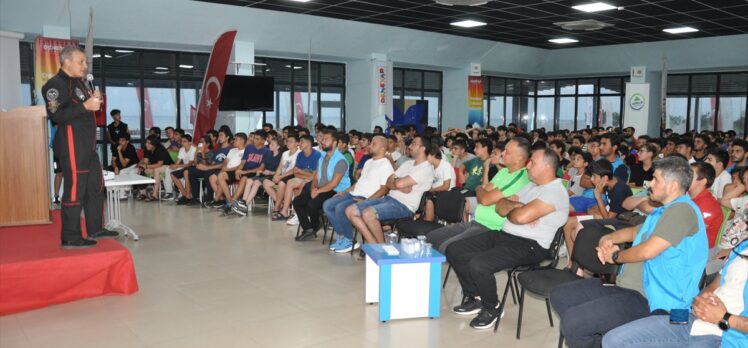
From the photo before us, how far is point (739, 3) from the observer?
399 inches

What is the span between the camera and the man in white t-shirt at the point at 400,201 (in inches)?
221

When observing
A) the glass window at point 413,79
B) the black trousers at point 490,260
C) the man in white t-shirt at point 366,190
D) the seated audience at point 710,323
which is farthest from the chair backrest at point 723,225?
the glass window at point 413,79

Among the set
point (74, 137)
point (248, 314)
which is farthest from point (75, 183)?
point (248, 314)

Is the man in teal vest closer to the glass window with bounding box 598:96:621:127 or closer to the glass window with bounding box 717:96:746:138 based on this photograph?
the glass window with bounding box 598:96:621:127

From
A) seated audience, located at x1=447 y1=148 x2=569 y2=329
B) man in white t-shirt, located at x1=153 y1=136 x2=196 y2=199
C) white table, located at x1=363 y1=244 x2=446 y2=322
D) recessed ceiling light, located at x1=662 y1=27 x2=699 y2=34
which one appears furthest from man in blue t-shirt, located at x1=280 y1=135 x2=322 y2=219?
recessed ceiling light, located at x1=662 y1=27 x2=699 y2=34

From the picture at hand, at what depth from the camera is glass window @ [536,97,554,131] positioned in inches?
760

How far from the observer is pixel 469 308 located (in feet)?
13.9

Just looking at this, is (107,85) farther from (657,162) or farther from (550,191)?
(657,162)

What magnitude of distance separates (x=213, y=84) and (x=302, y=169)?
387 centimetres

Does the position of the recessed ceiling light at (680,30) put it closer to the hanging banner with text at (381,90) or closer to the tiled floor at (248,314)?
the hanging banner with text at (381,90)

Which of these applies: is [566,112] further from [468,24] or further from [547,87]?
[468,24]

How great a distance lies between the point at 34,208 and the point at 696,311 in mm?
5093

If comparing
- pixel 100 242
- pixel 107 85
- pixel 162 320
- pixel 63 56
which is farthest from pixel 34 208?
pixel 107 85

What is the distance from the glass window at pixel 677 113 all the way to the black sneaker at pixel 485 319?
15102 mm
